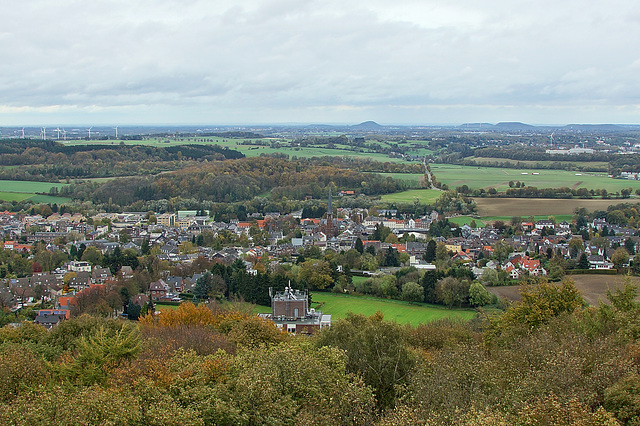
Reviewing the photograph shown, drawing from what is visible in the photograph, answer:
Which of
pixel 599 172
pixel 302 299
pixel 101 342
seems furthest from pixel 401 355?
pixel 599 172

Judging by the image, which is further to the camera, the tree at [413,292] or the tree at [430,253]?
the tree at [430,253]

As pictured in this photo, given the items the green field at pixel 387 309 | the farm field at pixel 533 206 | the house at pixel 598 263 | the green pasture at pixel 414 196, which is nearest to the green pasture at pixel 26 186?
the green pasture at pixel 414 196

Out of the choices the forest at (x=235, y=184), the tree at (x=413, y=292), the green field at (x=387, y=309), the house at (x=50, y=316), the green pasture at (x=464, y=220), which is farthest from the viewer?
the forest at (x=235, y=184)

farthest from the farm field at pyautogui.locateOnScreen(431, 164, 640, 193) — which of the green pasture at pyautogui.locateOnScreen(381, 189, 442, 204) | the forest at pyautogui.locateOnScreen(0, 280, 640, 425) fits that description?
the forest at pyautogui.locateOnScreen(0, 280, 640, 425)

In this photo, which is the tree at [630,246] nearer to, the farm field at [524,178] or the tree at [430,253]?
the tree at [430,253]

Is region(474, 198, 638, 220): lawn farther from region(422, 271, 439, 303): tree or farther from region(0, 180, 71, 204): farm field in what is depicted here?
region(0, 180, 71, 204): farm field

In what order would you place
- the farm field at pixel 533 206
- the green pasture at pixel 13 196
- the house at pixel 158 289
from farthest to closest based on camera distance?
the green pasture at pixel 13 196
the farm field at pixel 533 206
the house at pixel 158 289

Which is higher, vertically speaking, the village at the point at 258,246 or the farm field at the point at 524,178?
the farm field at the point at 524,178
